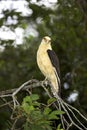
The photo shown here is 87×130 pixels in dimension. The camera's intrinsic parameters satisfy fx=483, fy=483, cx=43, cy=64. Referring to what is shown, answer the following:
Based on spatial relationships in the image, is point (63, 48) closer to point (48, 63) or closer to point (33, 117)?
point (48, 63)

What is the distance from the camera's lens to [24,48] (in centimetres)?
1091

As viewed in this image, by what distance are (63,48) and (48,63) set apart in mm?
3763

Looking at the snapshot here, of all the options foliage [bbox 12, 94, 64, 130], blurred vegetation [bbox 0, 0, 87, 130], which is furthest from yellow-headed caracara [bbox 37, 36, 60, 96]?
blurred vegetation [bbox 0, 0, 87, 130]

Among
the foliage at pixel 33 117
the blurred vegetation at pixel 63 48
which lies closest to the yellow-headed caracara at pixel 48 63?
the foliage at pixel 33 117

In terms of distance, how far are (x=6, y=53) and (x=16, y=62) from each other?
33cm

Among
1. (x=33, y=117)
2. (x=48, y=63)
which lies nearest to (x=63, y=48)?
(x=48, y=63)

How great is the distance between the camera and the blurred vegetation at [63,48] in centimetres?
791

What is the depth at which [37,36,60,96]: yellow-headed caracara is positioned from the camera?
5223 millimetres

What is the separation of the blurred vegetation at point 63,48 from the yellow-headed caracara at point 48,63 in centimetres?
211

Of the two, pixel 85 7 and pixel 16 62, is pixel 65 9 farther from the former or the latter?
pixel 16 62

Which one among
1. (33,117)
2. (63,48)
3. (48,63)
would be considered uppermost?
(33,117)

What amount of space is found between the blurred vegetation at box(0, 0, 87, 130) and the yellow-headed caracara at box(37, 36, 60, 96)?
211 centimetres

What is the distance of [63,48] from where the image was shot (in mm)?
9023

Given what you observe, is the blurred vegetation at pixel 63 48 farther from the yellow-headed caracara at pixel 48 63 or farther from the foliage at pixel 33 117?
the foliage at pixel 33 117
